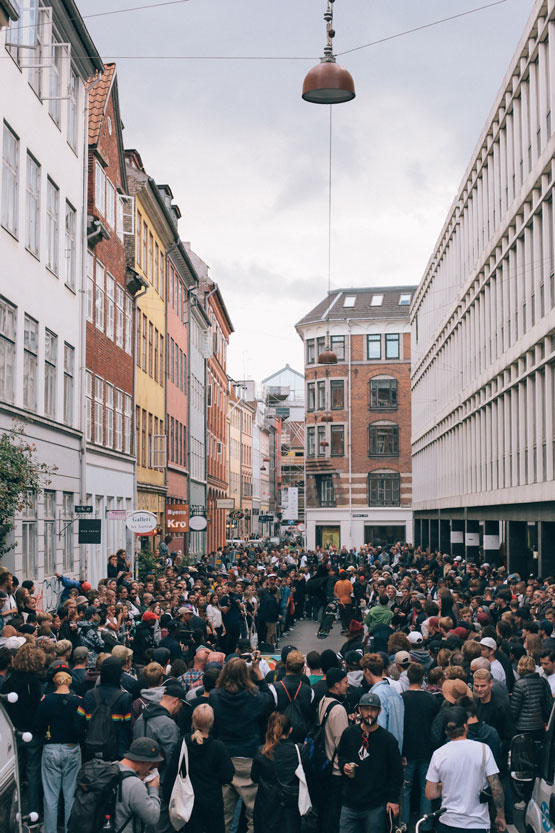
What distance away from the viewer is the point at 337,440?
2970 inches

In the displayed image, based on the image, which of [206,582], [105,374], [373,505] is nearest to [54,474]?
[206,582]

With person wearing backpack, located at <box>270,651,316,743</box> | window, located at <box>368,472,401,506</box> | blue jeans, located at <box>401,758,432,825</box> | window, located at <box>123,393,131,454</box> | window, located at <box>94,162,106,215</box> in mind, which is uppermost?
window, located at <box>94,162,106,215</box>

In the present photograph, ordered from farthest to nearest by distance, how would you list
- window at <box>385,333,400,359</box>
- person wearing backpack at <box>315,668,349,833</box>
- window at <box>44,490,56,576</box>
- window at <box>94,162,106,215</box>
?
window at <box>385,333,400,359</box>, window at <box>94,162,106,215</box>, window at <box>44,490,56,576</box>, person wearing backpack at <box>315,668,349,833</box>

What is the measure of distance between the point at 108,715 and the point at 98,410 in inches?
945

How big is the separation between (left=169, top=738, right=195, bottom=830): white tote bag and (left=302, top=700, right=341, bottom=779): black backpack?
1.00 metres

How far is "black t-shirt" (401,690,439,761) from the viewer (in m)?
9.72

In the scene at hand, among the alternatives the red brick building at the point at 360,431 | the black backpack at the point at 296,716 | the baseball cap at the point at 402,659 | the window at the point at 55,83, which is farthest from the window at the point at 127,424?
the red brick building at the point at 360,431

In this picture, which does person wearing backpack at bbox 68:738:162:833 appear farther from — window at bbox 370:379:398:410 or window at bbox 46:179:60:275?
window at bbox 370:379:398:410

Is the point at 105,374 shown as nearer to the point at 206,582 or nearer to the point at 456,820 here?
the point at 206,582

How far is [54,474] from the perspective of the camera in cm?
2611

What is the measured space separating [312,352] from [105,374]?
4517 cm

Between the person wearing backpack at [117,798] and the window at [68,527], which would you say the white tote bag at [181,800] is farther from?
the window at [68,527]

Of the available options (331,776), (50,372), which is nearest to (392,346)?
(50,372)

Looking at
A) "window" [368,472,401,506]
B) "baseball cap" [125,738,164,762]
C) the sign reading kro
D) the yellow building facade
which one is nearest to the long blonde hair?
"baseball cap" [125,738,164,762]
